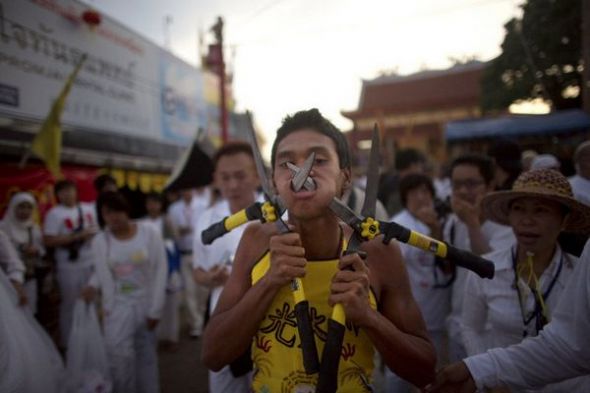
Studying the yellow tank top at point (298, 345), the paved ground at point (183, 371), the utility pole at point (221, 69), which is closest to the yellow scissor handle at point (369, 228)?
the yellow tank top at point (298, 345)

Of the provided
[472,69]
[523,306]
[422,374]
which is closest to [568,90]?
[472,69]

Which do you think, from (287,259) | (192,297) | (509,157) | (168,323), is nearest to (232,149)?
(287,259)

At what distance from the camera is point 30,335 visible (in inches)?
120

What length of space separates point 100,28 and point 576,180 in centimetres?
968

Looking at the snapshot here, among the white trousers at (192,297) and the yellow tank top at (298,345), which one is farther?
the white trousers at (192,297)

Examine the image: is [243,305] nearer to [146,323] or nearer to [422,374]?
[422,374]

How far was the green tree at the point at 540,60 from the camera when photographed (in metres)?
11.5

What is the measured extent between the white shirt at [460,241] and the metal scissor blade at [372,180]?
1768 millimetres

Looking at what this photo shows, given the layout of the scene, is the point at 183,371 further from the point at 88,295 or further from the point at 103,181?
the point at 103,181

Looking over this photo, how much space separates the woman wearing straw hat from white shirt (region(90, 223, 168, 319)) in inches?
121

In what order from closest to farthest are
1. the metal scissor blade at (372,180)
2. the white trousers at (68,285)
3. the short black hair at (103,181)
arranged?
1. the metal scissor blade at (372,180)
2. the white trousers at (68,285)
3. the short black hair at (103,181)

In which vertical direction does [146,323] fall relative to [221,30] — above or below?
below

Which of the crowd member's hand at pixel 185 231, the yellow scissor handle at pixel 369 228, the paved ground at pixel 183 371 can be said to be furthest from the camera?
the crowd member's hand at pixel 185 231

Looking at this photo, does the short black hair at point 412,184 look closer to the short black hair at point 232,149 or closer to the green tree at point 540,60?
the short black hair at point 232,149
